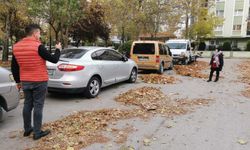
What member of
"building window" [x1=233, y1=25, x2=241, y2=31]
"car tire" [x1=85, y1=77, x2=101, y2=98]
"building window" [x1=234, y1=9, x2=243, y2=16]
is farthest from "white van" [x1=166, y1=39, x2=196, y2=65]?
"building window" [x1=234, y1=9, x2=243, y2=16]

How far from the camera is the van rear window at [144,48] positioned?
570 inches

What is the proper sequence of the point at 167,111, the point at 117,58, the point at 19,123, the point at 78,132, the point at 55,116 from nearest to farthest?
the point at 78,132, the point at 19,123, the point at 55,116, the point at 167,111, the point at 117,58

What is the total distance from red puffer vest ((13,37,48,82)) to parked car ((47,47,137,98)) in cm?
306

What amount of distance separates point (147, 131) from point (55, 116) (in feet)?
7.59

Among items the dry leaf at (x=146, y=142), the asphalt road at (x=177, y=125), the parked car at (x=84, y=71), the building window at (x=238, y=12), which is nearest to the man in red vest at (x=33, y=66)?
the asphalt road at (x=177, y=125)

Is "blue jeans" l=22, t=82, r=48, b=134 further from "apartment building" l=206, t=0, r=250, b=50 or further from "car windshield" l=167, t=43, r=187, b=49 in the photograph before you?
"apartment building" l=206, t=0, r=250, b=50

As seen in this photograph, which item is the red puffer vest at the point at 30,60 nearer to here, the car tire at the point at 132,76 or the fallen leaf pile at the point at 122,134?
the fallen leaf pile at the point at 122,134

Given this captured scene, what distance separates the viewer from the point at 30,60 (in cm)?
461

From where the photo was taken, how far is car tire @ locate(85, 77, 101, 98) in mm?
8305

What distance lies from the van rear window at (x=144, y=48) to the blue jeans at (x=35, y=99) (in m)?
10.2

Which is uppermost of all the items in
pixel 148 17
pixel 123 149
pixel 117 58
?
pixel 148 17

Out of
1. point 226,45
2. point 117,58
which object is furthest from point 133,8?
point 226,45

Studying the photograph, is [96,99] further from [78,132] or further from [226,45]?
[226,45]

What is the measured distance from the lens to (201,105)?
7.80 m
